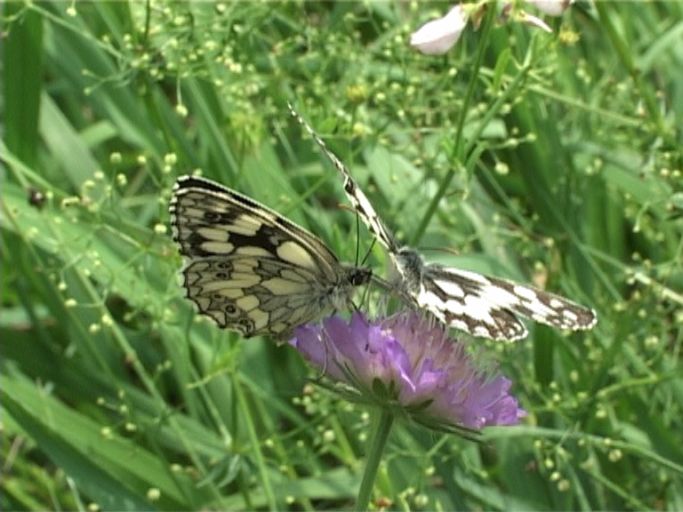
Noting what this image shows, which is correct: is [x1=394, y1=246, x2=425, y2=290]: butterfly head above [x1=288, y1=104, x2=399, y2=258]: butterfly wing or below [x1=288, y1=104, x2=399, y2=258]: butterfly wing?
below

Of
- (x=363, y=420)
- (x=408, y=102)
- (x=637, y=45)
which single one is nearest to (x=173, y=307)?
(x=363, y=420)

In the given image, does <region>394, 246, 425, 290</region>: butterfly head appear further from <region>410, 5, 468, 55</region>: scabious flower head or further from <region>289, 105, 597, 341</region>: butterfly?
<region>410, 5, 468, 55</region>: scabious flower head

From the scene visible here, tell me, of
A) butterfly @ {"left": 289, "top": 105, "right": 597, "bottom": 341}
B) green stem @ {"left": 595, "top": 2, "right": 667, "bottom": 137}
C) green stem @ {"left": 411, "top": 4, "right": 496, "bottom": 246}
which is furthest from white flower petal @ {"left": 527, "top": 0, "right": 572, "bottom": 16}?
green stem @ {"left": 595, "top": 2, "right": 667, "bottom": 137}

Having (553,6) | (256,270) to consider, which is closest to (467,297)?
(256,270)

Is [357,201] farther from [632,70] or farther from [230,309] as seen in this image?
[632,70]

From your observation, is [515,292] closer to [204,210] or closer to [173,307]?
[204,210]

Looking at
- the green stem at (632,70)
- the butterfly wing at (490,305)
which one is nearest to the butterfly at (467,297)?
the butterfly wing at (490,305)

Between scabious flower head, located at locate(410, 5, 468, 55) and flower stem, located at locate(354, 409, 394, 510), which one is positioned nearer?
flower stem, located at locate(354, 409, 394, 510)

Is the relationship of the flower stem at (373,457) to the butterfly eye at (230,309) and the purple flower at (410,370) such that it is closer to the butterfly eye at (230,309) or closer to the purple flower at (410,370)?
the purple flower at (410,370)
